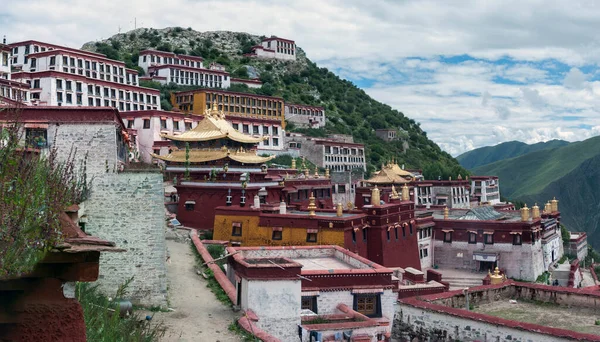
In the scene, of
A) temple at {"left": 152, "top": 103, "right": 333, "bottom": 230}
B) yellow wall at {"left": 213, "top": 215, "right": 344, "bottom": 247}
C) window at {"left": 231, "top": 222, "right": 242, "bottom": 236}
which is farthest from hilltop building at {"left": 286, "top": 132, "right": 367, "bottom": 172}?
window at {"left": 231, "top": 222, "right": 242, "bottom": 236}

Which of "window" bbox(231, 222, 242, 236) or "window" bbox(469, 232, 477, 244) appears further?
"window" bbox(469, 232, 477, 244)

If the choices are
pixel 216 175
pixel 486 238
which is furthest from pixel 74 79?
pixel 486 238

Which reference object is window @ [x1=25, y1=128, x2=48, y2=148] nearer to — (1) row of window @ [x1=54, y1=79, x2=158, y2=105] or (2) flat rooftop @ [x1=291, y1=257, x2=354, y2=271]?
(2) flat rooftop @ [x1=291, y1=257, x2=354, y2=271]

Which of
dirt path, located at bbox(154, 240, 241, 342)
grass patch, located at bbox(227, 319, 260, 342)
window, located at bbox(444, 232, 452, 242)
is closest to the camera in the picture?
grass patch, located at bbox(227, 319, 260, 342)

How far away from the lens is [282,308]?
59.1 feet

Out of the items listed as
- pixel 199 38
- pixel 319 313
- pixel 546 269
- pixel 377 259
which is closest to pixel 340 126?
pixel 199 38

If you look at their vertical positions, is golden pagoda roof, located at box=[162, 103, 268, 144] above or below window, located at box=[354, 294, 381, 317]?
above

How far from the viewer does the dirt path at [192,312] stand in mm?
16078

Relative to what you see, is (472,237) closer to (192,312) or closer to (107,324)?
(192,312)

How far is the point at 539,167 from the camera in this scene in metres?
166

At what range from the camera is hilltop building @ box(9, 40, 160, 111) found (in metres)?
60.0

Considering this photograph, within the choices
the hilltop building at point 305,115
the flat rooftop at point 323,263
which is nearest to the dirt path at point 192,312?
the flat rooftop at point 323,263

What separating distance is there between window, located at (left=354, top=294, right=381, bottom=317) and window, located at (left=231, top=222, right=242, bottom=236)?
38.0 feet

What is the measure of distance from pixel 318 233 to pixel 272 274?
475 inches
